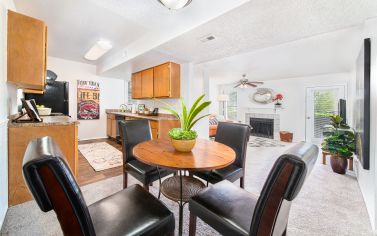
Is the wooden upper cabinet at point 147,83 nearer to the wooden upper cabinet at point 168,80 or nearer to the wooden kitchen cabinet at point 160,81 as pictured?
the wooden kitchen cabinet at point 160,81

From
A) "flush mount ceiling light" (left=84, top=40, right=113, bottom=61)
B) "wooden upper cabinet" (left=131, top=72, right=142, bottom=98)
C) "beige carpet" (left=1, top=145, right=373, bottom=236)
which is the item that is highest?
"flush mount ceiling light" (left=84, top=40, right=113, bottom=61)

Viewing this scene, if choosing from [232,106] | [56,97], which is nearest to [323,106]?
[232,106]

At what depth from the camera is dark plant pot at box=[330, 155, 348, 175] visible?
277cm

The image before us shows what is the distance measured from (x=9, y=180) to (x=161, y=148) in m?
1.73

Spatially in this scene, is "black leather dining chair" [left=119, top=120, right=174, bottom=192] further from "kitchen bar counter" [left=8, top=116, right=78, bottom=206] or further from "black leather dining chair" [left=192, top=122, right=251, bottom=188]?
"kitchen bar counter" [left=8, top=116, right=78, bottom=206]

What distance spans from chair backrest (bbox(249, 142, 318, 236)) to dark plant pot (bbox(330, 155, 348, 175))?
9.38ft

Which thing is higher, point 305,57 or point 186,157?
point 305,57

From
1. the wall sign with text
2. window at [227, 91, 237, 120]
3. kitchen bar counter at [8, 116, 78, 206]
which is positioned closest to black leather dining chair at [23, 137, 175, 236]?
kitchen bar counter at [8, 116, 78, 206]

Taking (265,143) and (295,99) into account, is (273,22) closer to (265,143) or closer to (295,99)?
(265,143)

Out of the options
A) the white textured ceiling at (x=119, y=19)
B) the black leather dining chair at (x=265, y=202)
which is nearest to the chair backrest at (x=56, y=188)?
the black leather dining chair at (x=265, y=202)

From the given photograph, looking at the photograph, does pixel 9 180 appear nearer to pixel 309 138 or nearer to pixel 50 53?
pixel 50 53

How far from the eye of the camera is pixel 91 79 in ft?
16.6

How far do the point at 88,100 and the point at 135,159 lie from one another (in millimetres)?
4068

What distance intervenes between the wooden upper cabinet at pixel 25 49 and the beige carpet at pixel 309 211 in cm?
141
